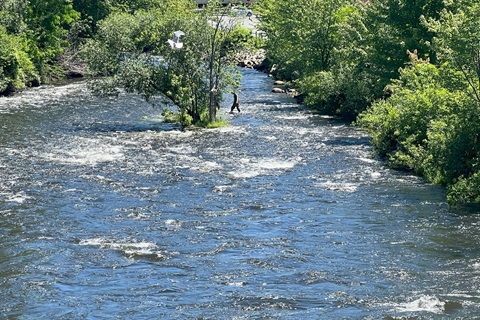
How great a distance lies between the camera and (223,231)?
89.0 feet

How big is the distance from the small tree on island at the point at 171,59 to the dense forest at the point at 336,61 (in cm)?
7

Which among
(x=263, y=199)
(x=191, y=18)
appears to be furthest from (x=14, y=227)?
(x=191, y=18)

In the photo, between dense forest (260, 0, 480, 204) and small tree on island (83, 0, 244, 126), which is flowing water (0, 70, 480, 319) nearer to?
dense forest (260, 0, 480, 204)

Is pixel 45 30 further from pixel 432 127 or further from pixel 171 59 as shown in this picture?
pixel 432 127

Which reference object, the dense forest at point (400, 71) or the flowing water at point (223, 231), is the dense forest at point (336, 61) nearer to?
the dense forest at point (400, 71)

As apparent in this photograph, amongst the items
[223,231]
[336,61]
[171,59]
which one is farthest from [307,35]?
[223,231]

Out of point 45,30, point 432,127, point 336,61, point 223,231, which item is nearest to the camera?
point 223,231

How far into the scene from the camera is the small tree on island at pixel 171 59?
155ft

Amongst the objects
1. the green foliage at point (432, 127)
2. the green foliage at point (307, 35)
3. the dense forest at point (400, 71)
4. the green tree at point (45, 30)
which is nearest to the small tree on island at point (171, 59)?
the dense forest at point (400, 71)

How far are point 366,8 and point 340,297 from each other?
3668cm

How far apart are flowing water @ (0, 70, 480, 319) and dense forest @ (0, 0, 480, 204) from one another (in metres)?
2.03

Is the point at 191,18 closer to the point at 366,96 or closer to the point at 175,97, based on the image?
the point at 175,97

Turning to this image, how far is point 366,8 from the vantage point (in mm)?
54750

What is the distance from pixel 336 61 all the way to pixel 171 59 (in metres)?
15.2
